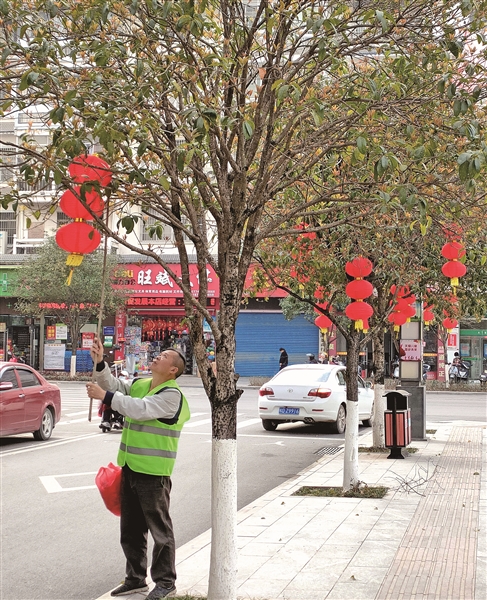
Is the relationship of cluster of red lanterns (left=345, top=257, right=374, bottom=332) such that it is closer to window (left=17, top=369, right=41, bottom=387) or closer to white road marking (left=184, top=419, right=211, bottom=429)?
window (left=17, top=369, right=41, bottom=387)

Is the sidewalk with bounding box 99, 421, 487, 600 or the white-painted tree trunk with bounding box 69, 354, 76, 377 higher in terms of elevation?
the white-painted tree trunk with bounding box 69, 354, 76, 377

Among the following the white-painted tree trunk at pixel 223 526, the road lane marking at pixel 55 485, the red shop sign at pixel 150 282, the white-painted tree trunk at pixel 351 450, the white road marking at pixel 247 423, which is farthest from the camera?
the red shop sign at pixel 150 282

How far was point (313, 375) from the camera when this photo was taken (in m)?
18.7

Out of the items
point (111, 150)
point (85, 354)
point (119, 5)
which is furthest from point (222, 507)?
point (85, 354)

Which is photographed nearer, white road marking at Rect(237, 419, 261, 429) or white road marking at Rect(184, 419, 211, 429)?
white road marking at Rect(184, 419, 211, 429)

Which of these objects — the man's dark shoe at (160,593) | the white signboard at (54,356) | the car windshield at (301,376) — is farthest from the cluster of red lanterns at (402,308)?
the white signboard at (54,356)

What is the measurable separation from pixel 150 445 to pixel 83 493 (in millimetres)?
5379

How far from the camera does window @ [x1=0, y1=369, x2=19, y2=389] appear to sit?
14891mm

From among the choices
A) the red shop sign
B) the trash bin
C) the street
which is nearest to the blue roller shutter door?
the red shop sign

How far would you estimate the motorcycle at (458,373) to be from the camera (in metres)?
35.9

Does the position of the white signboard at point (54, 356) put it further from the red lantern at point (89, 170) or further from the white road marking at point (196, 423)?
the red lantern at point (89, 170)

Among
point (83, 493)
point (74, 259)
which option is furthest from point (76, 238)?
point (83, 493)

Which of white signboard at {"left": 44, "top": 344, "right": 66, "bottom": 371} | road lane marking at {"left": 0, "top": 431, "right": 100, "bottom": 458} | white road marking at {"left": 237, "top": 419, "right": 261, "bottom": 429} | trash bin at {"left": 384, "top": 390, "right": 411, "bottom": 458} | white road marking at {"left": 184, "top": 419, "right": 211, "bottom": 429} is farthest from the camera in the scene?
white signboard at {"left": 44, "top": 344, "right": 66, "bottom": 371}

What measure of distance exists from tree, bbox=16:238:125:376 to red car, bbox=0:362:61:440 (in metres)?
18.0
